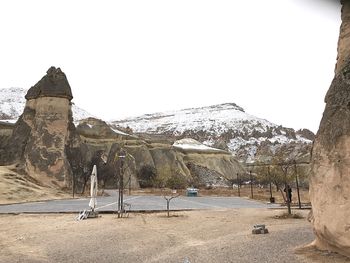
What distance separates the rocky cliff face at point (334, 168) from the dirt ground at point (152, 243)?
0.42 m

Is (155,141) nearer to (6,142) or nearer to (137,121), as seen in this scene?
(6,142)

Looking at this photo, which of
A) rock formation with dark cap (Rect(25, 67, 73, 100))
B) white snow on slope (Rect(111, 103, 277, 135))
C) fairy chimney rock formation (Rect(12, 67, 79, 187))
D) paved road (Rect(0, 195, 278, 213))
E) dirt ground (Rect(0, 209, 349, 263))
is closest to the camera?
dirt ground (Rect(0, 209, 349, 263))

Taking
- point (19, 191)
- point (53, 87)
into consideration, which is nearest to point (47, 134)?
point (53, 87)

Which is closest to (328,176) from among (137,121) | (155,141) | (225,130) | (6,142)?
(6,142)

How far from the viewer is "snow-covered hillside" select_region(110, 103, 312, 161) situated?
131300mm

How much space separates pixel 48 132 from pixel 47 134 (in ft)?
0.91

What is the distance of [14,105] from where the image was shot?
525ft

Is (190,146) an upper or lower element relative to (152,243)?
upper

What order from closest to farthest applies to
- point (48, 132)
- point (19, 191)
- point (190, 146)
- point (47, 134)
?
point (19, 191) < point (47, 134) < point (48, 132) < point (190, 146)

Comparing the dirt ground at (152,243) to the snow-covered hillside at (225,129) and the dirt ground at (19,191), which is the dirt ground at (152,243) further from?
the snow-covered hillside at (225,129)

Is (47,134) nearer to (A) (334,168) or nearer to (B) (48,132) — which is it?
(B) (48,132)

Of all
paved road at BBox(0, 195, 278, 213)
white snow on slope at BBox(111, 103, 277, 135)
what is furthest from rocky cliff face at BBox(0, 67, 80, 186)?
white snow on slope at BBox(111, 103, 277, 135)

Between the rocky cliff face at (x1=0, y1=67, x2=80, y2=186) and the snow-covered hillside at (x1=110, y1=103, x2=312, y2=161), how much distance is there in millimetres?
76431

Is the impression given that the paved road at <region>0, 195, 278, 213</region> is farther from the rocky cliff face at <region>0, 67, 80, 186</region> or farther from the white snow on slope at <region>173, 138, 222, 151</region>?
the white snow on slope at <region>173, 138, 222, 151</region>
